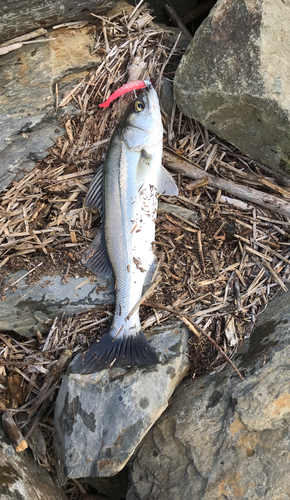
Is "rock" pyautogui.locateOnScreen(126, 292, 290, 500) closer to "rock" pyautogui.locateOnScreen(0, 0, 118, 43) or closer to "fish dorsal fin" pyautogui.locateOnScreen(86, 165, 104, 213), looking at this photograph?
"fish dorsal fin" pyautogui.locateOnScreen(86, 165, 104, 213)

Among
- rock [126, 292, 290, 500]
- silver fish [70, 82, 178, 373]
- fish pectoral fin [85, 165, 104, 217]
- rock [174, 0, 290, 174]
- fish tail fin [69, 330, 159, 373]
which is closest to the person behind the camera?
rock [126, 292, 290, 500]

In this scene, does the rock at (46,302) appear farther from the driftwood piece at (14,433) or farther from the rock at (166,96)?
the rock at (166,96)

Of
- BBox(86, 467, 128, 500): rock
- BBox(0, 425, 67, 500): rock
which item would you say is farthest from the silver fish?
BBox(86, 467, 128, 500): rock

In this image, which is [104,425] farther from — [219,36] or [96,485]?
[219,36]

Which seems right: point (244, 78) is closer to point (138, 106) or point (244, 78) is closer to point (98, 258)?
point (138, 106)

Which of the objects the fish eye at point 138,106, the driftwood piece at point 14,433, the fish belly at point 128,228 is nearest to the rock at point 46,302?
the fish belly at point 128,228

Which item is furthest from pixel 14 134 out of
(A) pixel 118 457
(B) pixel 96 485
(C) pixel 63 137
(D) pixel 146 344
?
(B) pixel 96 485
